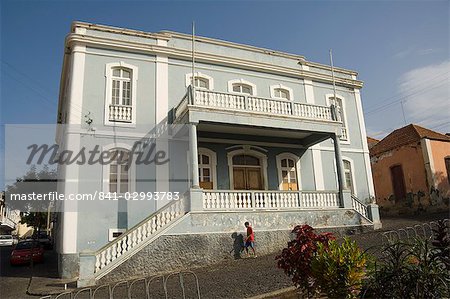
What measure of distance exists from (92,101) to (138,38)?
3707mm

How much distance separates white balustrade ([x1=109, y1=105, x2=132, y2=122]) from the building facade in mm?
18265

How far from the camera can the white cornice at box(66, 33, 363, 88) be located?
588 inches

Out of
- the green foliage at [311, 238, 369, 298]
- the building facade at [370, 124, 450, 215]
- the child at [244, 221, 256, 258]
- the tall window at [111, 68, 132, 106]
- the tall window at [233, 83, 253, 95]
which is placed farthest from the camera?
the building facade at [370, 124, 450, 215]

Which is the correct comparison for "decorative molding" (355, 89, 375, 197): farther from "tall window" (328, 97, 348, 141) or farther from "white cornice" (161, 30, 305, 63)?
"white cornice" (161, 30, 305, 63)

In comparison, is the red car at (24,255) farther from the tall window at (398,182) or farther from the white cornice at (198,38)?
the tall window at (398,182)

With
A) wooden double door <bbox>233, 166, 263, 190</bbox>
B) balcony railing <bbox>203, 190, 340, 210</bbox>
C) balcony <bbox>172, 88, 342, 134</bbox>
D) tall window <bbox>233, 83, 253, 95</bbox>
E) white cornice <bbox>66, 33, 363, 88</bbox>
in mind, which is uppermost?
white cornice <bbox>66, 33, 363, 88</bbox>

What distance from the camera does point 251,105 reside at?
14.9 meters

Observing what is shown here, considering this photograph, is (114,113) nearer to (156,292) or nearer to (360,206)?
(156,292)

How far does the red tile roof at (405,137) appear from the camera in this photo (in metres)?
23.2

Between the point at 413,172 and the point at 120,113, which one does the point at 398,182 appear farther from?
the point at 120,113

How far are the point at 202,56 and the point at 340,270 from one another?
44.0ft

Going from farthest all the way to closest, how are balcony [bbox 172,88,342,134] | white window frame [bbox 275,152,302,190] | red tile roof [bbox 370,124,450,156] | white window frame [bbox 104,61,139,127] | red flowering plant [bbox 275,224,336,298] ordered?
red tile roof [bbox 370,124,450,156] → white window frame [bbox 275,152,302,190] → white window frame [bbox 104,61,139,127] → balcony [bbox 172,88,342,134] → red flowering plant [bbox 275,224,336,298]

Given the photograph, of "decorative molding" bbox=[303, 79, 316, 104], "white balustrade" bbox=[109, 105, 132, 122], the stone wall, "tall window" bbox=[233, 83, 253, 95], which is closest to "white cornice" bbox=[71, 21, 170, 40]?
"white balustrade" bbox=[109, 105, 132, 122]

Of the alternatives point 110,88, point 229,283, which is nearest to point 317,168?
point 229,283
